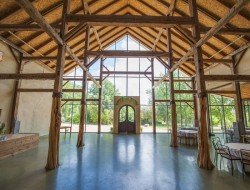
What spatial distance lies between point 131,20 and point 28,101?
30.3 ft

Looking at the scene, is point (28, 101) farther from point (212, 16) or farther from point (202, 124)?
point (212, 16)

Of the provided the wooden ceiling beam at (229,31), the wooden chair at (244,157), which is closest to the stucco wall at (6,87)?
the wooden ceiling beam at (229,31)

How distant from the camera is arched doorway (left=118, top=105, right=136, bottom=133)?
48.0ft

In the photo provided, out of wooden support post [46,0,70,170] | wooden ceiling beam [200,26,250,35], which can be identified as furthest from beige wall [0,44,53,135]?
wooden ceiling beam [200,26,250,35]

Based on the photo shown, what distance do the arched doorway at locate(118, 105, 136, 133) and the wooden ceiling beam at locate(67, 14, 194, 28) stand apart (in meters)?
9.98

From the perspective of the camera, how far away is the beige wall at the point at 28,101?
8.81m

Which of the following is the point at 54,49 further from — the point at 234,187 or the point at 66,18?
the point at 234,187

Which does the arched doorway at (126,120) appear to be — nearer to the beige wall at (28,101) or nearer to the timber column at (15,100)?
the beige wall at (28,101)

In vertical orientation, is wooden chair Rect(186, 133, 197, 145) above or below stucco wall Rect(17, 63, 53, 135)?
below

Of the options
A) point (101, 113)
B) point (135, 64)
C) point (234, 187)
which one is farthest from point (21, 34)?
point (234, 187)

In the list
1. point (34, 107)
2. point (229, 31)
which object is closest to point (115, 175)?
point (229, 31)

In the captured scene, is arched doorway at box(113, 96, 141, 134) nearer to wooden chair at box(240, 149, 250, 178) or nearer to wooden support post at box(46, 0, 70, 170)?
wooden support post at box(46, 0, 70, 170)

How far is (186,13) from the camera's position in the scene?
28.9ft

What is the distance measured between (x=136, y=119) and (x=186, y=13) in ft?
30.5
